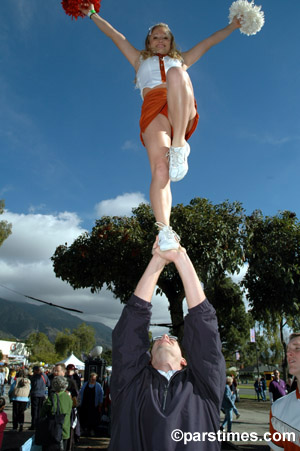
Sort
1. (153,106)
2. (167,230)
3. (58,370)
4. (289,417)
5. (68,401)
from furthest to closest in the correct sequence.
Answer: (58,370)
(68,401)
(153,106)
(289,417)
(167,230)

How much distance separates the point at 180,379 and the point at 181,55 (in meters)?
2.77

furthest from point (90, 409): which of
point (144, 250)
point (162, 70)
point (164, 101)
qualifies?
point (162, 70)

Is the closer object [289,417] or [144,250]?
[289,417]

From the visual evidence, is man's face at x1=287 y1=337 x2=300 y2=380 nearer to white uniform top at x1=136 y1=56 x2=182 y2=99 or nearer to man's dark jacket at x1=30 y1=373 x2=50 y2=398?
white uniform top at x1=136 y1=56 x2=182 y2=99

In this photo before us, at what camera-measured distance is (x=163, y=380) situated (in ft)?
6.75

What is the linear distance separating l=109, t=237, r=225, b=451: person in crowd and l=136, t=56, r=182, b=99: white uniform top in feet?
5.49

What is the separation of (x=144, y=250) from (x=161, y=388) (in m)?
10.5

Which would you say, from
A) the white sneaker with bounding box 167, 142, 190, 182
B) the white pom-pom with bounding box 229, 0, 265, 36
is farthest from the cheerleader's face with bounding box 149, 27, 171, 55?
the white sneaker with bounding box 167, 142, 190, 182

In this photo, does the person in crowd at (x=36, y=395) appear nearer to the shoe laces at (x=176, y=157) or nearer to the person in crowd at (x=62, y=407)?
the person in crowd at (x=62, y=407)

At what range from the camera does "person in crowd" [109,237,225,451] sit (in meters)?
1.80

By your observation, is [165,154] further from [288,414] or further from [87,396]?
[87,396]

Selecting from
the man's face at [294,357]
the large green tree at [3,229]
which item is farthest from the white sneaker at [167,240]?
the large green tree at [3,229]

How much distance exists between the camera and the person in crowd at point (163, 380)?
1.80m

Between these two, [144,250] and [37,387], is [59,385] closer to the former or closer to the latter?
[37,387]
